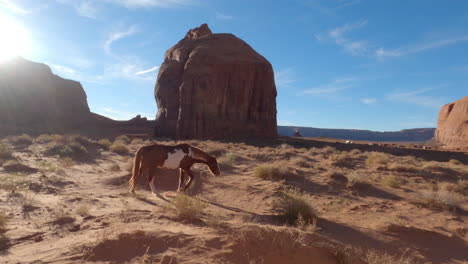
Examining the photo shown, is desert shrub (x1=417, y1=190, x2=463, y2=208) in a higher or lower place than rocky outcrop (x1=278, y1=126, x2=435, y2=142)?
lower

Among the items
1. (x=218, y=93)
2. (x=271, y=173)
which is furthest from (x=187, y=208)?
(x=218, y=93)

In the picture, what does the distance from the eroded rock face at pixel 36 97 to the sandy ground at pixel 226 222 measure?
54.8 meters

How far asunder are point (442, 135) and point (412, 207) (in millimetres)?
71070

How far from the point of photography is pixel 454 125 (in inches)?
2383

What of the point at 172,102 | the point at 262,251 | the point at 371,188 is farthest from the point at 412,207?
the point at 172,102

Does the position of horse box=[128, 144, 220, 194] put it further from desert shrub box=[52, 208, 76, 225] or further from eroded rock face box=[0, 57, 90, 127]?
eroded rock face box=[0, 57, 90, 127]

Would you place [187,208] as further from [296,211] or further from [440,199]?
[440,199]

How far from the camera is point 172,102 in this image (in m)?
45.5

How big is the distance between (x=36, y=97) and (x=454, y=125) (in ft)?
305

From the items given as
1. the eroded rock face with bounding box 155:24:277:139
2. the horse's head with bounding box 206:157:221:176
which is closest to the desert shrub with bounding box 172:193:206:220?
the horse's head with bounding box 206:157:221:176

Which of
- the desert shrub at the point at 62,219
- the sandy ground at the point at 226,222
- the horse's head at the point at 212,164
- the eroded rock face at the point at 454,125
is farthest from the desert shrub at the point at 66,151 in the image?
the eroded rock face at the point at 454,125

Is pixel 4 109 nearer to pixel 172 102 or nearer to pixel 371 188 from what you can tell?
pixel 172 102

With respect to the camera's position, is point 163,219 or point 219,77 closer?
point 163,219

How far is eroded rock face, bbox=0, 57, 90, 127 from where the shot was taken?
54844 millimetres
